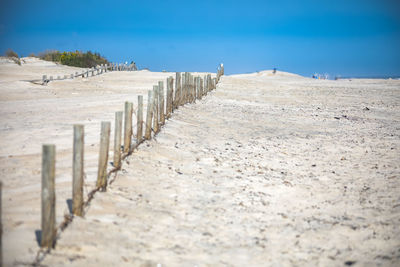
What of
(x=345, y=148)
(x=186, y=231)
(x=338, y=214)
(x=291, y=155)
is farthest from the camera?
(x=345, y=148)

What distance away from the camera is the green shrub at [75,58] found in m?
34.0

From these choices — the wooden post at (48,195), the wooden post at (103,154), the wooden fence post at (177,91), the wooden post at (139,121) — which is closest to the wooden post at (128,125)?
the wooden post at (139,121)

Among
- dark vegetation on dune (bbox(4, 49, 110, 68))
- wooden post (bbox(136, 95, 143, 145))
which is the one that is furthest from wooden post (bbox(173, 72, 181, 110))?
dark vegetation on dune (bbox(4, 49, 110, 68))

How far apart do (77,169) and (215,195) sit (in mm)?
2333

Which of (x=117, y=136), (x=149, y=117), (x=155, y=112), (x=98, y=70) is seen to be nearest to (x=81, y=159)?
(x=117, y=136)

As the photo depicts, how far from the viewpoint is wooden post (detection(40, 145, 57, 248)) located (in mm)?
3178

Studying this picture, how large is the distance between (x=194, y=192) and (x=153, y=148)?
180 centimetres

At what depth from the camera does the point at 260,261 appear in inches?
150

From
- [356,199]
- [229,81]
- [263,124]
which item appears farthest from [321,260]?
[229,81]

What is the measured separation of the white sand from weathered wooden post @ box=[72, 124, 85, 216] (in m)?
0.19

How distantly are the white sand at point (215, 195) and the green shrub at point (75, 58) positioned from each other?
80.7ft

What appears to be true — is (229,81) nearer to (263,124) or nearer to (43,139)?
(263,124)

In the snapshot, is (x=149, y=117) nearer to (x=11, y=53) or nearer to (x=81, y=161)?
(x=81, y=161)

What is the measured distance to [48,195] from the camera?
3246mm
